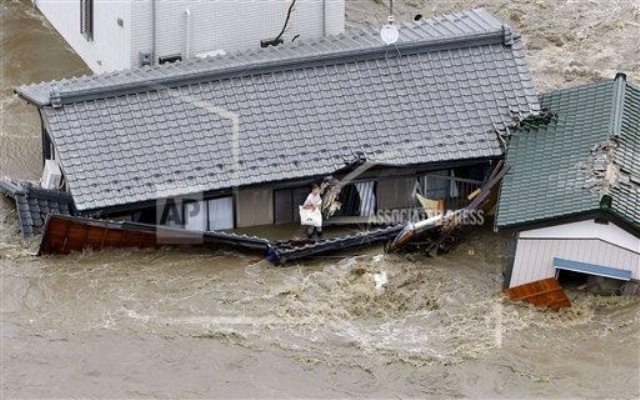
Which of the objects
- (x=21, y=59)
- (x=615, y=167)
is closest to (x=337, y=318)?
(x=615, y=167)

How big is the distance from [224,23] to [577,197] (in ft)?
30.6

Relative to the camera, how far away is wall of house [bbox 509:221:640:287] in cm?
2289

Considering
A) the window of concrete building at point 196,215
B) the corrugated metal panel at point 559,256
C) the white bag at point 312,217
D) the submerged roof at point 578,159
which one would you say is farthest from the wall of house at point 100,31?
the corrugated metal panel at point 559,256

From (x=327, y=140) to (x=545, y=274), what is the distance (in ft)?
16.1

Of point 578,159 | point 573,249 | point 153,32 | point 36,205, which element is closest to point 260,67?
point 153,32

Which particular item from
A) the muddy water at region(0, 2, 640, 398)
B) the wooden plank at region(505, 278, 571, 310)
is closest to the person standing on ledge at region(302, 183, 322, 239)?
the muddy water at region(0, 2, 640, 398)

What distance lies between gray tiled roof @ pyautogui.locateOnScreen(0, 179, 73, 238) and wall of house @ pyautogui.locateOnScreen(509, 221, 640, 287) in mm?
8375

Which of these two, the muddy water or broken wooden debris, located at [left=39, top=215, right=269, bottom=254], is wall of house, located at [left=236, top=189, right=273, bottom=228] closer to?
broken wooden debris, located at [left=39, top=215, right=269, bottom=254]

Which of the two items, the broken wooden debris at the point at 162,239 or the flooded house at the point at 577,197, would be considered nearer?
the flooded house at the point at 577,197

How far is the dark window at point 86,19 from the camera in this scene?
1171 inches

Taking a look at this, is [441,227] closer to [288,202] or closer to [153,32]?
[288,202]

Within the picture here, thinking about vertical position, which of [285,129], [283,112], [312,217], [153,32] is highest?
[153,32]

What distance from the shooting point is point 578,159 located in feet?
79.8

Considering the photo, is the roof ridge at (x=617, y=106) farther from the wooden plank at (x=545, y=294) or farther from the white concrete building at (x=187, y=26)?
the white concrete building at (x=187, y=26)
